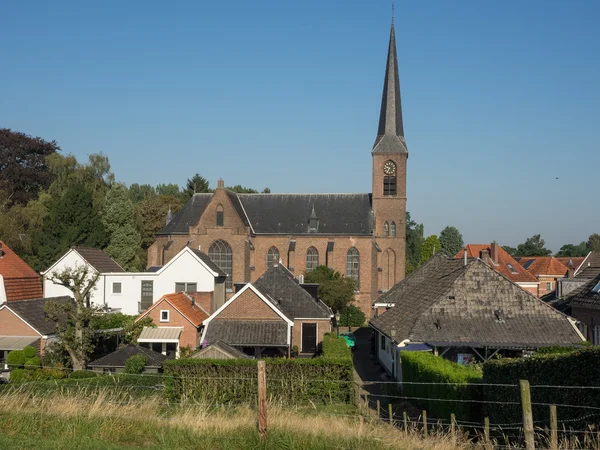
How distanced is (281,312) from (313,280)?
2117 cm

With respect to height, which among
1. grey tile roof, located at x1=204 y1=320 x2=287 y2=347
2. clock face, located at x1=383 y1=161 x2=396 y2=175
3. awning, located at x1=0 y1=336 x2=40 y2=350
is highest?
clock face, located at x1=383 y1=161 x2=396 y2=175

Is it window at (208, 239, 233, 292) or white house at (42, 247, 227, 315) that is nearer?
white house at (42, 247, 227, 315)

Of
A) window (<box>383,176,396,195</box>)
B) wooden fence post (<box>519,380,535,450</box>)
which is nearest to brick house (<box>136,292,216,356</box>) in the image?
wooden fence post (<box>519,380,535,450</box>)

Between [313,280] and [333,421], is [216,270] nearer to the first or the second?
[313,280]

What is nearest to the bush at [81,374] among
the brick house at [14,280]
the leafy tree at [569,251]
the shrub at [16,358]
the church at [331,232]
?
the shrub at [16,358]

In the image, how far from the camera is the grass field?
29.7ft

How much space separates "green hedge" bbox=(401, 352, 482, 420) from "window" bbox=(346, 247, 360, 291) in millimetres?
37762

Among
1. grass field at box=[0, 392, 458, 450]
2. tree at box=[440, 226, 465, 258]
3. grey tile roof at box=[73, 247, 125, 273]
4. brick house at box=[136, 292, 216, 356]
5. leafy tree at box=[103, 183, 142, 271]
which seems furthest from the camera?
tree at box=[440, 226, 465, 258]

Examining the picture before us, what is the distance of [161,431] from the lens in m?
9.57

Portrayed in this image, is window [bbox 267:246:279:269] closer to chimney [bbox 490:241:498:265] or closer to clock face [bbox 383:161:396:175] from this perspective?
clock face [bbox 383:161:396:175]

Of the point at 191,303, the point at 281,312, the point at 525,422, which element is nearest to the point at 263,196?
the point at 191,303

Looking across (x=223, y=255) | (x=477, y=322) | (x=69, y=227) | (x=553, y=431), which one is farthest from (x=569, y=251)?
(x=553, y=431)

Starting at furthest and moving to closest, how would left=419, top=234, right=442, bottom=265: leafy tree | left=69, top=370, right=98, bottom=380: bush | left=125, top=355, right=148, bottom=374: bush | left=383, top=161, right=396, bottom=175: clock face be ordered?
left=419, top=234, right=442, bottom=265: leafy tree, left=383, top=161, right=396, bottom=175: clock face, left=125, top=355, right=148, bottom=374: bush, left=69, top=370, right=98, bottom=380: bush

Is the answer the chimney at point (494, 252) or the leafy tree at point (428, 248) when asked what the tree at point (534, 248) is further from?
the chimney at point (494, 252)
